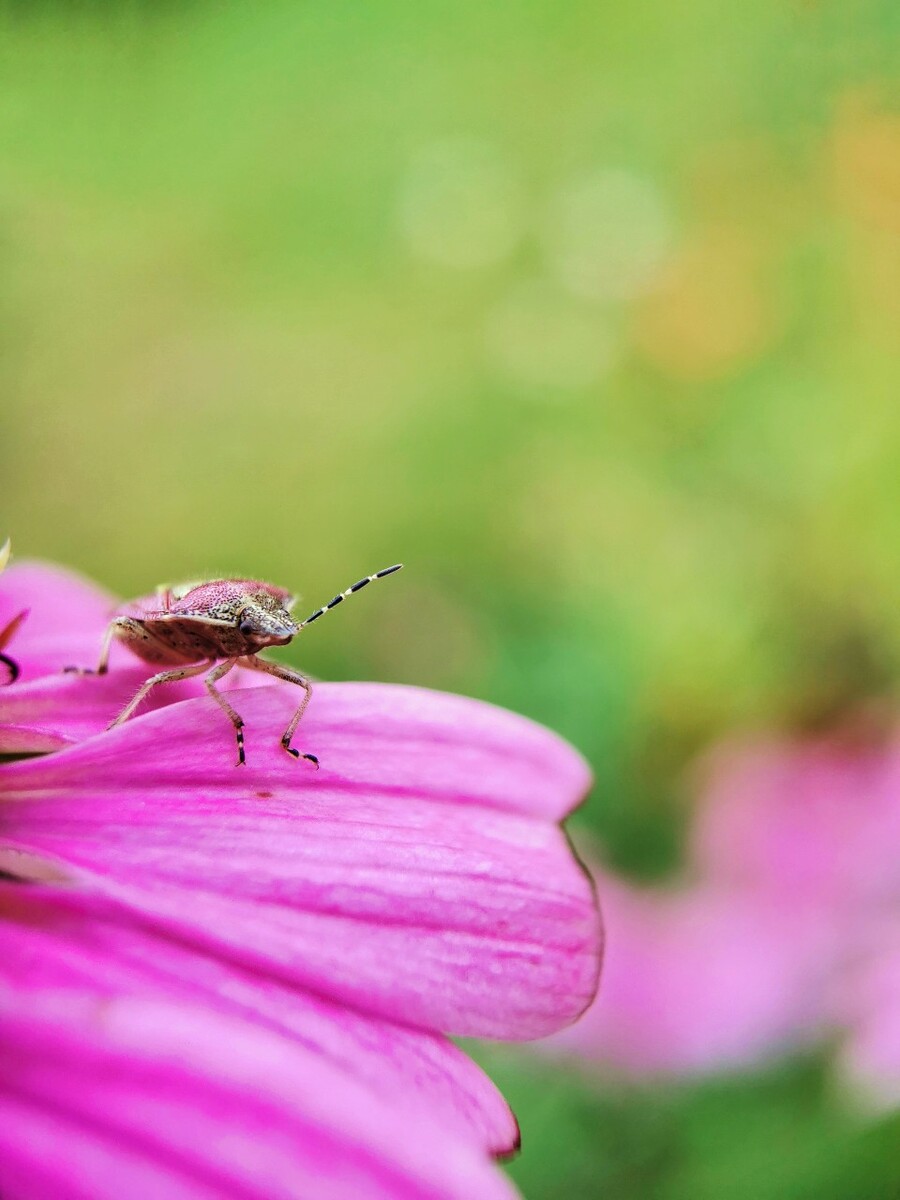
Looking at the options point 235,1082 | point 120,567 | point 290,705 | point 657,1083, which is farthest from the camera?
point 120,567

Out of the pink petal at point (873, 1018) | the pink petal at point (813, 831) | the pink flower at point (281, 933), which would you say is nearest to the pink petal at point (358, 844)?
the pink flower at point (281, 933)

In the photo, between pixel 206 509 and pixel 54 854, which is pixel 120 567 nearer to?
pixel 206 509

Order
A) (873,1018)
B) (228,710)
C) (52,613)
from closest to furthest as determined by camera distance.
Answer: (228,710), (52,613), (873,1018)

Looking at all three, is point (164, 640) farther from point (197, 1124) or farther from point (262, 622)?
point (197, 1124)

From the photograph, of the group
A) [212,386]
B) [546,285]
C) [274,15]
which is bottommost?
[212,386]

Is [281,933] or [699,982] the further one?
[699,982]

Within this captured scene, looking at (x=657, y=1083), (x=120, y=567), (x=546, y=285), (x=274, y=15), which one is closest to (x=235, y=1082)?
(x=657, y=1083)

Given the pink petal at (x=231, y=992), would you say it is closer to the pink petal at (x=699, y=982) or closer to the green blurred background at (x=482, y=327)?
the pink petal at (x=699, y=982)

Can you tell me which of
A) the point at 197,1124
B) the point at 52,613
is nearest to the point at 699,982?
the point at 52,613
